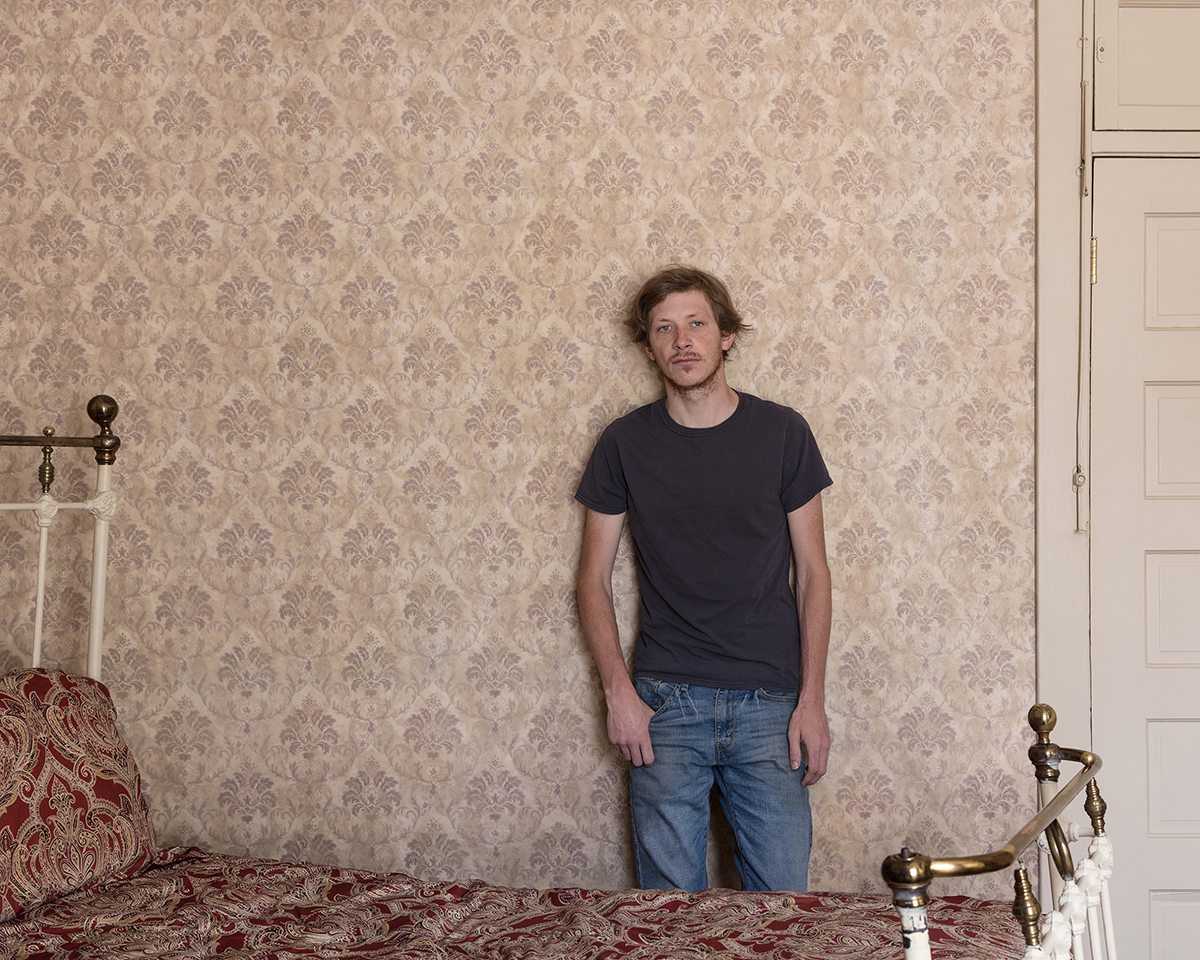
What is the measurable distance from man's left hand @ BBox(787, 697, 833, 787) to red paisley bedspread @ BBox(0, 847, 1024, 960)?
0.49m

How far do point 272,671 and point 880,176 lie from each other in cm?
203

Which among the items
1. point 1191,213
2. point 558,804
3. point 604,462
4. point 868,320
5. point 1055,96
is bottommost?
point 558,804

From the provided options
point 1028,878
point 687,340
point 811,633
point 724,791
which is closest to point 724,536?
point 811,633


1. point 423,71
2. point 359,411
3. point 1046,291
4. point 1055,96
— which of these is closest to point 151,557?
point 359,411

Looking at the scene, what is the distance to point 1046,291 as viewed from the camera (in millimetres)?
2453

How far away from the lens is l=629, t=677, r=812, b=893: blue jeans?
2260mm

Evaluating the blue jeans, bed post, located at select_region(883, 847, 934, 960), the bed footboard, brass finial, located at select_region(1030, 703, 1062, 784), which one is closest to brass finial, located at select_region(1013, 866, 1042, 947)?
the bed footboard

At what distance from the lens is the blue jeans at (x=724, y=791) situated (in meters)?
2.26

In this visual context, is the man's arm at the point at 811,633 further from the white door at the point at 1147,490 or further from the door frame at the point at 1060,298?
the white door at the point at 1147,490

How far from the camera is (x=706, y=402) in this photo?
2.39m

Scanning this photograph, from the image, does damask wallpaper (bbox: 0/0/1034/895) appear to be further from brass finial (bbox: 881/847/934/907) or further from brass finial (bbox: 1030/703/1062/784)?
brass finial (bbox: 881/847/934/907)

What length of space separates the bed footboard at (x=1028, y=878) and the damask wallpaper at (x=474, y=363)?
3.33ft

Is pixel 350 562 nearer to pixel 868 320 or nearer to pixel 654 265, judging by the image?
pixel 654 265

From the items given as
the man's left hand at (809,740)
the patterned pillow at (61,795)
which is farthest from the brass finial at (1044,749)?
the patterned pillow at (61,795)
